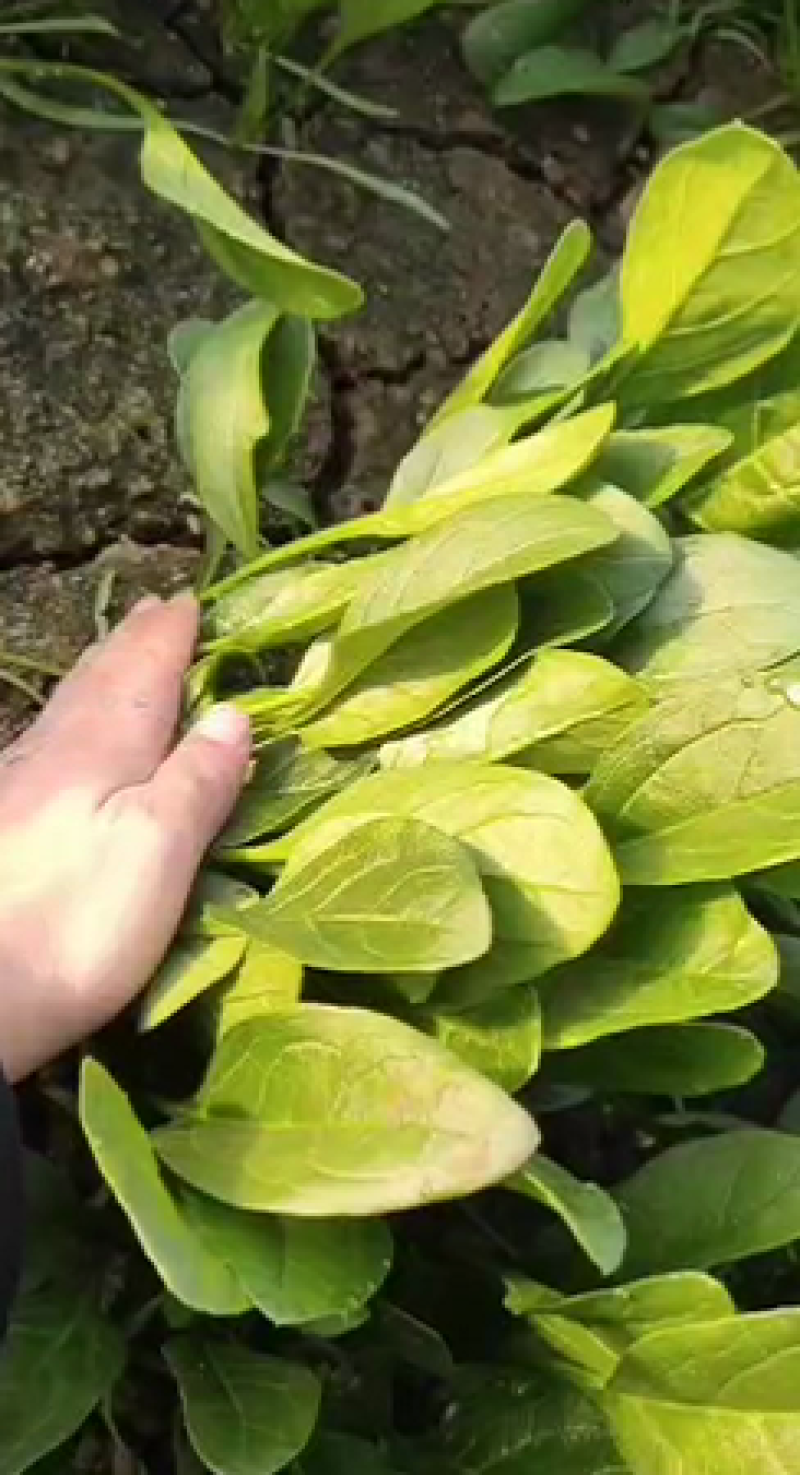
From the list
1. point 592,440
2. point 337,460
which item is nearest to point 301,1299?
point 592,440

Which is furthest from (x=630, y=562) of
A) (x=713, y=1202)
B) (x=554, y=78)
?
(x=554, y=78)

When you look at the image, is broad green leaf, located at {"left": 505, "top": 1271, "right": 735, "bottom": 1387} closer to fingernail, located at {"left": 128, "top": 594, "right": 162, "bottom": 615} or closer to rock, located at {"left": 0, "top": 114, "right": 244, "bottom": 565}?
fingernail, located at {"left": 128, "top": 594, "right": 162, "bottom": 615}

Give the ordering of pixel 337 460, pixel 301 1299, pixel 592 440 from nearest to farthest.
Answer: pixel 301 1299 < pixel 592 440 < pixel 337 460

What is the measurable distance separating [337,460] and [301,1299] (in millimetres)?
522

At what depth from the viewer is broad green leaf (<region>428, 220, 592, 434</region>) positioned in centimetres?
91

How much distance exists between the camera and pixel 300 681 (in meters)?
0.93

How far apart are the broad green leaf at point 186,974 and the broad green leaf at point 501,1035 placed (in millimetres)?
80

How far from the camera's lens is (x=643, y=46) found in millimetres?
1311

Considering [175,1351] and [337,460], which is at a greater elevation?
[337,460]

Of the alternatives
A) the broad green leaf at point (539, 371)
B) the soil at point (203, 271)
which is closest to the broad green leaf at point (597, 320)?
the broad green leaf at point (539, 371)

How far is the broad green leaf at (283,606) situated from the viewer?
3.04 feet

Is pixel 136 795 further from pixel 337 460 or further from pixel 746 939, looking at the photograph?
pixel 337 460

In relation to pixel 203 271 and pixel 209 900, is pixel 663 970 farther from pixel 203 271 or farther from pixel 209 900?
pixel 203 271

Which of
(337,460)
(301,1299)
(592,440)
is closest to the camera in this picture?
(301,1299)
